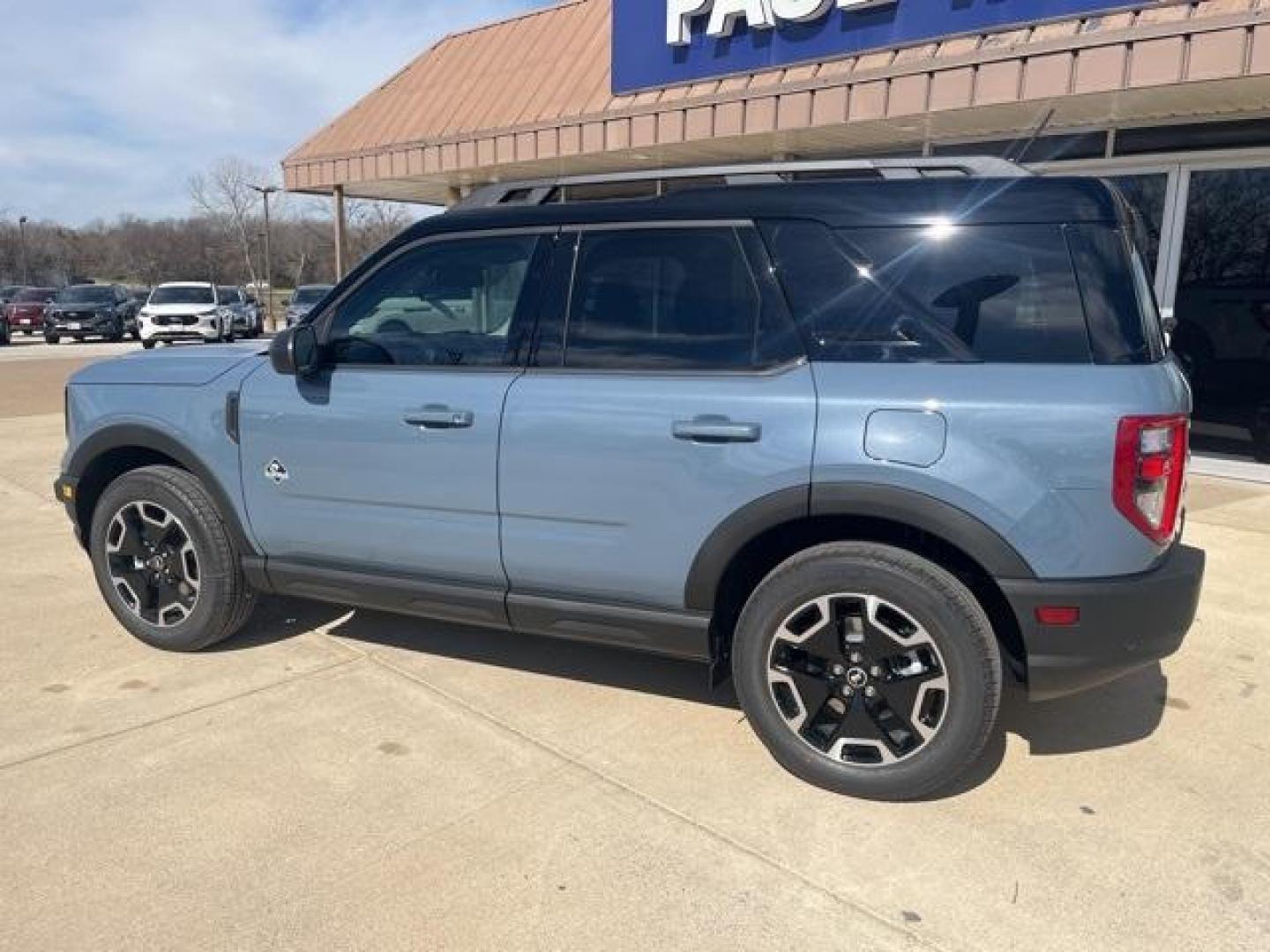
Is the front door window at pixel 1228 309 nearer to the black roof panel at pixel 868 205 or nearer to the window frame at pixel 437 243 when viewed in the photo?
the black roof panel at pixel 868 205

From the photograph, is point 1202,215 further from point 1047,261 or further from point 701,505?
point 701,505

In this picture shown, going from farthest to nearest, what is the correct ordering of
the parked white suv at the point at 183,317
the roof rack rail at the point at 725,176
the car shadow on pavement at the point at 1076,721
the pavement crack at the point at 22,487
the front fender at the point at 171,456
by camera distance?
the parked white suv at the point at 183,317
the pavement crack at the point at 22,487
the front fender at the point at 171,456
the car shadow on pavement at the point at 1076,721
the roof rack rail at the point at 725,176

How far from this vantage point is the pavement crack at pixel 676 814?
2277 millimetres

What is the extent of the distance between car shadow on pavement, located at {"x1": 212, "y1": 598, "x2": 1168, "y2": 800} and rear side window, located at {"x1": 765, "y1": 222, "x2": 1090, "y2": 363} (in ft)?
3.59

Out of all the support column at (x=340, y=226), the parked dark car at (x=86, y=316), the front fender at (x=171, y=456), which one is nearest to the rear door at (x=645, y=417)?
the front fender at (x=171, y=456)

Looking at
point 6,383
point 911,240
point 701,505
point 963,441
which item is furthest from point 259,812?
point 6,383

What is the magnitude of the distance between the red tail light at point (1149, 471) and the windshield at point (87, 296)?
31462 millimetres

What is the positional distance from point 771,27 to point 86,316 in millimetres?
26231

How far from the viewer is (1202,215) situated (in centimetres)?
787

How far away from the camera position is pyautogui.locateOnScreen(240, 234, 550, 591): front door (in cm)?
325


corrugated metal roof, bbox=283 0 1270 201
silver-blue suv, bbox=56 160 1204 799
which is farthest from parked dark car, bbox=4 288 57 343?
silver-blue suv, bbox=56 160 1204 799

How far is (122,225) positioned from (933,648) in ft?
351

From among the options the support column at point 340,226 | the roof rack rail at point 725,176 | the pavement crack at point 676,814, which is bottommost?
the pavement crack at point 676,814

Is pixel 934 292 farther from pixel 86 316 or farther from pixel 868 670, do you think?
pixel 86 316
